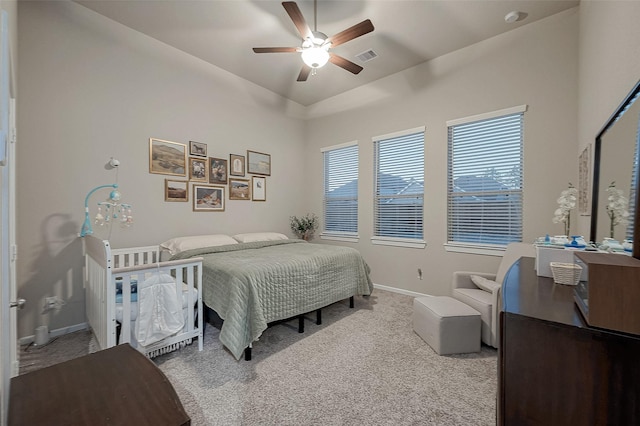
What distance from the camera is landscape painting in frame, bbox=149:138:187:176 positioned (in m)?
3.30

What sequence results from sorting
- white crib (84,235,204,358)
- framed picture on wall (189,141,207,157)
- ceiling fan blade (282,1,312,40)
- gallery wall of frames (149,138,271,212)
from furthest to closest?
framed picture on wall (189,141,207,157) < gallery wall of frames (149,138,271,212) < ceiling fan blade (282,1,312,40) < white crib (84,235,204,358)

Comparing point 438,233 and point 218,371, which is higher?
point 438,233

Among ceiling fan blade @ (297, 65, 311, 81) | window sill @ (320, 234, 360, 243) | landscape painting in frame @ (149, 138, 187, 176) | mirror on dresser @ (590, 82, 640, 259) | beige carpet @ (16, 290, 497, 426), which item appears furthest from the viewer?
window sill @ (320, 234, 360, 243)

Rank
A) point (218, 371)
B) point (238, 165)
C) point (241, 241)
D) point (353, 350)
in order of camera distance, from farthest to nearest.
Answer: point (238, 165)
point (241, 241)
point (353, 350)
point (218, 371)

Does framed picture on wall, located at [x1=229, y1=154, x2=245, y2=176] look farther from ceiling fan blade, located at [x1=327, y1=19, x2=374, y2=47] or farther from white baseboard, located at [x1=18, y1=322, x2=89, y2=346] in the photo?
white baseboard, located at [x1=18, y1=322, x2=89, y2=346]

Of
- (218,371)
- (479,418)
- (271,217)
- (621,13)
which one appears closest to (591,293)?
(479,418)

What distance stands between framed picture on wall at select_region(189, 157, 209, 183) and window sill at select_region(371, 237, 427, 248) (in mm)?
2797

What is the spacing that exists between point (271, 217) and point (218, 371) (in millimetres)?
2894

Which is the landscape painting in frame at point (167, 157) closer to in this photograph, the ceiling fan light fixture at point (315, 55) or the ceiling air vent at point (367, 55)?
the ceiling fan light fixture at point (315, 55)

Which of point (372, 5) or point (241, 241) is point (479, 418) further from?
point (372, 5)

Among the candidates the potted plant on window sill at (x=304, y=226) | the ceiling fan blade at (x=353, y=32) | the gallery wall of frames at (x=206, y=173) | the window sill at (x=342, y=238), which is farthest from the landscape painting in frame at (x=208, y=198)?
the ceiling fan blade at (x=353, y=32)

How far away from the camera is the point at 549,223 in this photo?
2834mm

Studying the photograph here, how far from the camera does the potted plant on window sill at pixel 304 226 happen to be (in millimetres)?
4949

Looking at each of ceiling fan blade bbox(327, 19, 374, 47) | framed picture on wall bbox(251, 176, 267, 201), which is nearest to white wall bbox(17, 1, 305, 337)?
framed picture on wall bbox(251, 176, 267, 201)
